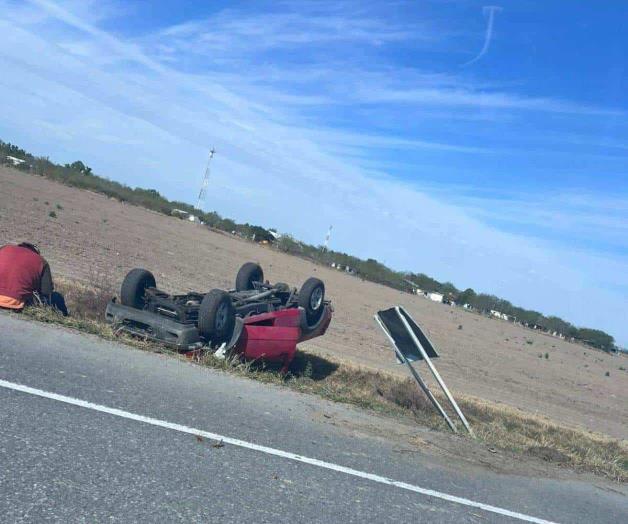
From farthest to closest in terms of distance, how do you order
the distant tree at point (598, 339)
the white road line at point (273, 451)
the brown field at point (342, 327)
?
1. the distant tree at point (598, 339)
2. the brown field at point (342, 327)
3. the white road line at point (273, 451)

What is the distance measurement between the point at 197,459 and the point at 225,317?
166 inches

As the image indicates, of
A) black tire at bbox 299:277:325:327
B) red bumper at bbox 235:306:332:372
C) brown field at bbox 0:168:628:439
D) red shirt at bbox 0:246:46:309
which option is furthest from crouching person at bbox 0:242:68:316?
black tire at bbox 299:277:325:327

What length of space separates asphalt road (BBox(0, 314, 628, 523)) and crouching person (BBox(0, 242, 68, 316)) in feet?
2.63

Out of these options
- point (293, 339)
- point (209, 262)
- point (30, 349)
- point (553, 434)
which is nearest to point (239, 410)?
point (30, 349)

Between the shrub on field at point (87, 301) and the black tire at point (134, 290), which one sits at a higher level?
the black tire at point (134, 290)

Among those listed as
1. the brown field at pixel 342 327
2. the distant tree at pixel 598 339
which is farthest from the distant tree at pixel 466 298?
the brown field at pixel 342 327

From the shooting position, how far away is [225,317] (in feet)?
30.9

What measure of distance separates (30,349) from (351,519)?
13.8ft

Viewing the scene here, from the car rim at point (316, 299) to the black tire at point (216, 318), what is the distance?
224 centimetres

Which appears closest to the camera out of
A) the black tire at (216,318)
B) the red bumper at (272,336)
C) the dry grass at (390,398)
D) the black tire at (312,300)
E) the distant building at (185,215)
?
the dry grass at (390,398)

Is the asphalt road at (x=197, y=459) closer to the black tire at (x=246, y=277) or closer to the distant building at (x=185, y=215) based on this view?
the black tire at (x=246, y=277)

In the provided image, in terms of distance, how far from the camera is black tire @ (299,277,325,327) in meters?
11.4

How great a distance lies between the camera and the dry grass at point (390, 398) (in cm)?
885

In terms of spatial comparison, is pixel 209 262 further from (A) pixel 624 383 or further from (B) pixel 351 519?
(B) pixel 351 519
